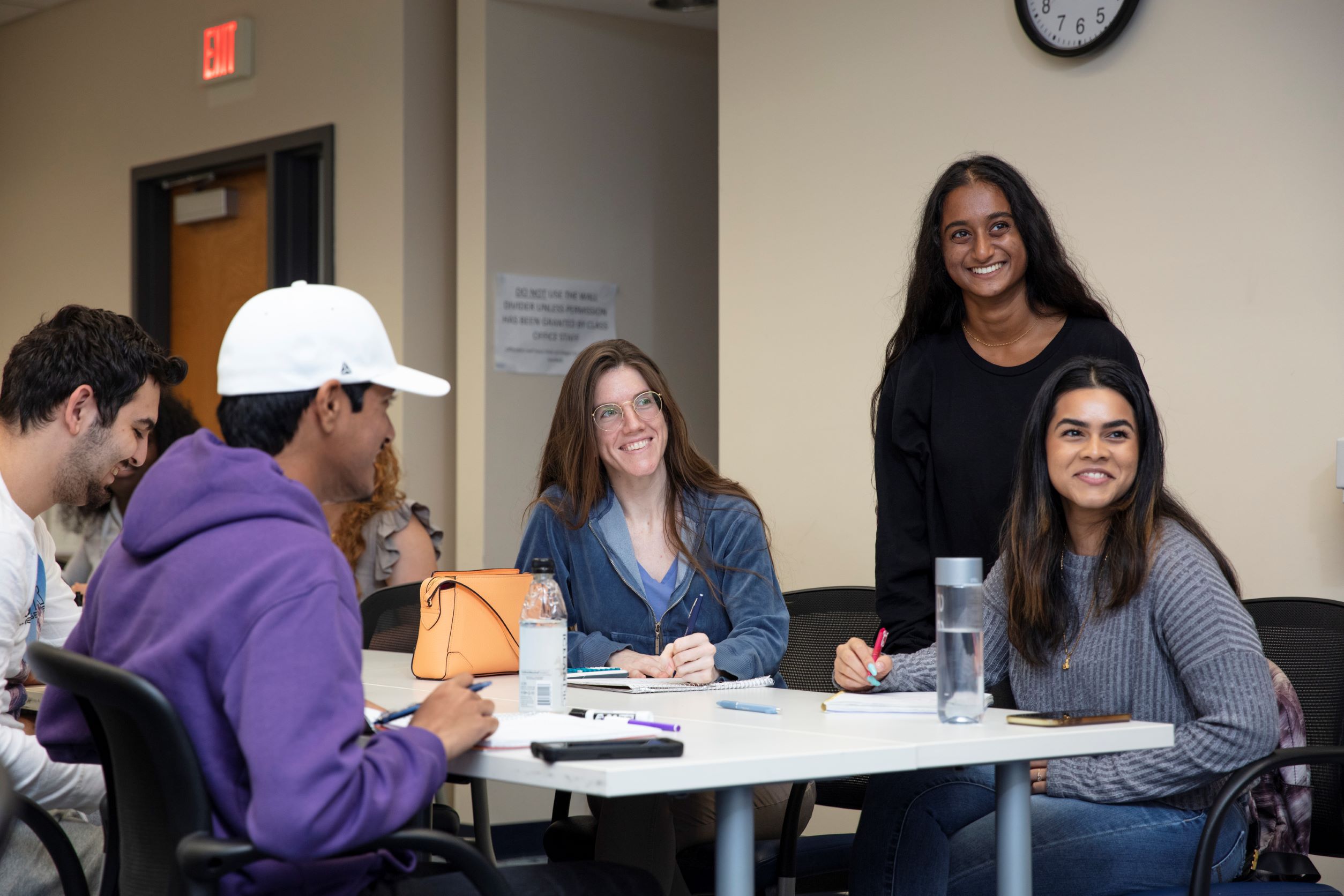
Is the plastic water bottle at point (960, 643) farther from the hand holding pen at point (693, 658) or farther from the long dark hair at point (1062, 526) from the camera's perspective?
the hand holding pen at point (693, 658)

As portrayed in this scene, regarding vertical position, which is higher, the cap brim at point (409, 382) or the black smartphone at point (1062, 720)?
the cap brim at point (409, 382)

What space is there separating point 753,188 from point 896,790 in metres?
2.39

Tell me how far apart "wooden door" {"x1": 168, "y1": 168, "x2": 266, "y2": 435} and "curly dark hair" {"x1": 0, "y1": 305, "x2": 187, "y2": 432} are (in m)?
3.36

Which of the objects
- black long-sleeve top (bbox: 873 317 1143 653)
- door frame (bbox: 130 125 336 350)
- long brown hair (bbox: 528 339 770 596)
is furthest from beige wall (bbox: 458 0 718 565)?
black long-sleeve top (bbox: 873 317 1143 653)

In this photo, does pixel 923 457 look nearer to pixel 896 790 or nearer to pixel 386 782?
pixel 896 790

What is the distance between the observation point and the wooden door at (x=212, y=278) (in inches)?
232

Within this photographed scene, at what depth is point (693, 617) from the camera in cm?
283

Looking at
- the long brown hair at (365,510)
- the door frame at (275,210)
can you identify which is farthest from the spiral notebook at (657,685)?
the door frame at (275,210)

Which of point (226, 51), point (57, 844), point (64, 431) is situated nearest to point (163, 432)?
point (64, 431)

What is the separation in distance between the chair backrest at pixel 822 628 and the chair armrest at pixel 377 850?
167 centimetres

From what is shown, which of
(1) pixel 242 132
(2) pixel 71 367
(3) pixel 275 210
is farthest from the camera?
(1) pixel 242 132

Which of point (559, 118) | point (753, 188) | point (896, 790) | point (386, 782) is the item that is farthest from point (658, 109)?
point (386, 782)

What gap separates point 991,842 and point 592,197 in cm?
364

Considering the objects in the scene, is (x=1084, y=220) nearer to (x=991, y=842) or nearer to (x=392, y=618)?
(x=991, y=842)
